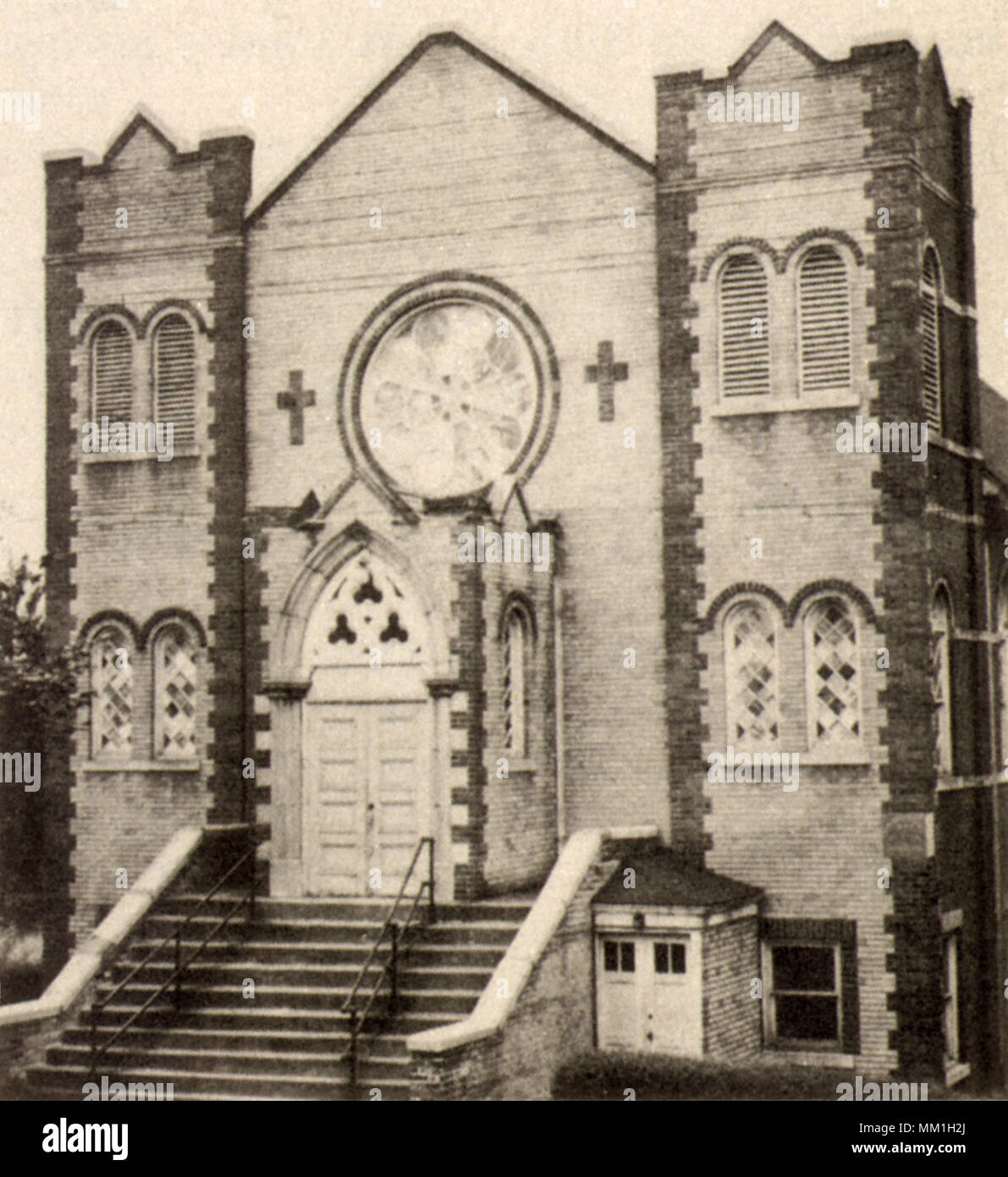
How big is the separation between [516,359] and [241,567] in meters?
4.22

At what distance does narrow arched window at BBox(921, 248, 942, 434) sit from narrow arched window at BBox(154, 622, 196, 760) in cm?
933

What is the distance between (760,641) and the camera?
21234 millimetres

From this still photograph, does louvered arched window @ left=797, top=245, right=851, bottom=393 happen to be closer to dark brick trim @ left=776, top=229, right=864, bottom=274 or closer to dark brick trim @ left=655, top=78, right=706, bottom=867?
dark brick trim @ left=776, top=229, right=864, bottom=274

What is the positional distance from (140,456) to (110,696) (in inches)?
119

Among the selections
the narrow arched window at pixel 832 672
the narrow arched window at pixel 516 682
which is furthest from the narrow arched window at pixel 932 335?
the narrow arched window at pixel 516 682

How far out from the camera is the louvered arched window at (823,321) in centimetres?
2103

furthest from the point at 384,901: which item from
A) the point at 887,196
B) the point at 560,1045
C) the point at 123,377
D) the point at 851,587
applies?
the point at 887,196

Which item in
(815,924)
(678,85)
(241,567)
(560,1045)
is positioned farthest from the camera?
(241,567)

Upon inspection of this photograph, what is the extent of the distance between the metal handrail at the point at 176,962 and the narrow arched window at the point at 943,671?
7780 millimetres

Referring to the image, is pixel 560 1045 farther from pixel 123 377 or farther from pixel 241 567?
pixel 123 377

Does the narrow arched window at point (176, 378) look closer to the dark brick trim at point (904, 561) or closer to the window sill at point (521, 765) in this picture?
the window sill at point (521, 765)

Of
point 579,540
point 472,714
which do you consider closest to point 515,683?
point 472,714

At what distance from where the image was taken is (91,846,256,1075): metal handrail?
18.7 metres

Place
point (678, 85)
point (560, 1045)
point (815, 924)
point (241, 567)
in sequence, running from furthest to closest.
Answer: point (241, 567)
point (678, 85)
point (815, 924)
point (560, 1045)
